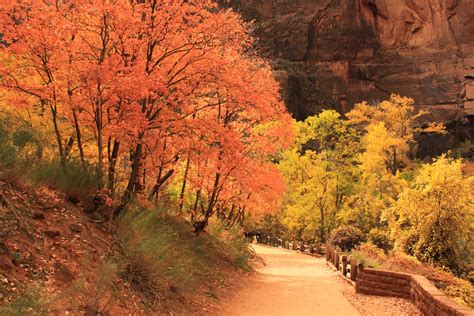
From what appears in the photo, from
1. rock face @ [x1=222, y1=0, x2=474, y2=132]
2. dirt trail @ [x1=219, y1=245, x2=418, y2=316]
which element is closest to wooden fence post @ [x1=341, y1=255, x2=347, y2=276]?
dirt trail @ [x1=219, y1=245, x2=418, y2=316]

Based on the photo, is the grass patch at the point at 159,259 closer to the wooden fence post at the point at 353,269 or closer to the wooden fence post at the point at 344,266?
the wooden fence post at the point at 353,269

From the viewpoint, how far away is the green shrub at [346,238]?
26.5 metres

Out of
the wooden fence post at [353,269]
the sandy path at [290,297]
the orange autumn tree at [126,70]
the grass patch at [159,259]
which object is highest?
the orange autumn tree at [126,70]

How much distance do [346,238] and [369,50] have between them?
38678 millimetres

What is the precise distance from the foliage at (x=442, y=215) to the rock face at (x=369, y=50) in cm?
3825

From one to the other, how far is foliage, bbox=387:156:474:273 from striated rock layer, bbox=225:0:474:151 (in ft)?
126

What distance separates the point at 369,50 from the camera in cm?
5991

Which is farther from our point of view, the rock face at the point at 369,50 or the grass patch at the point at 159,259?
the rock face at the point at 369,50

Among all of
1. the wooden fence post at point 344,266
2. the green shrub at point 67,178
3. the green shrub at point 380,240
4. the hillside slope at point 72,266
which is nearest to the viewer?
the hillside slope at point 72,266

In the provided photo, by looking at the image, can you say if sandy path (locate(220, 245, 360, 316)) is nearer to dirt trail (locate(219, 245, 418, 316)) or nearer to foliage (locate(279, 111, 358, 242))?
dirt trail (locate(219, 245, 418, 316))

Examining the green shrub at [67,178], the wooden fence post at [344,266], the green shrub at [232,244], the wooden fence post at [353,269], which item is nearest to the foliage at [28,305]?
the green shrub at [67,178]

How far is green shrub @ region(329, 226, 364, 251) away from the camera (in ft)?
86.9

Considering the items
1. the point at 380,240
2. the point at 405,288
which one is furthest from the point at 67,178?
the point at 380,240

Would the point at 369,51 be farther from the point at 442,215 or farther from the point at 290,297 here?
the point at 290,297
